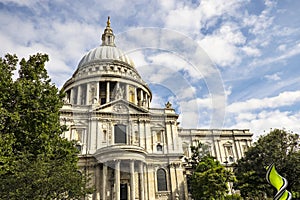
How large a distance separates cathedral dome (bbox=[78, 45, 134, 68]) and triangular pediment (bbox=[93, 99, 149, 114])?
14.2 metres

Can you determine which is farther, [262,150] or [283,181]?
[262,150]

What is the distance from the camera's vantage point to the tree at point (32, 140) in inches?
513

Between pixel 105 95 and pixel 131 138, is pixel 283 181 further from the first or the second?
pixel 105 95

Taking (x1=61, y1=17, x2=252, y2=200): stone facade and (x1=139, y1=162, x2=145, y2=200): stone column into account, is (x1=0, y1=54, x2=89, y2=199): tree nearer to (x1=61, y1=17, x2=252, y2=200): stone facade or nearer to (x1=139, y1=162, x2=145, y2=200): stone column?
(x1=61, y1=17, x2=252, y2=200): stone facade

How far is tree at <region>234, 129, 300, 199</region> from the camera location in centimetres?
2728

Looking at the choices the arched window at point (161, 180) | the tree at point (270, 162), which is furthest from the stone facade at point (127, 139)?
the tree at point (270, 162)

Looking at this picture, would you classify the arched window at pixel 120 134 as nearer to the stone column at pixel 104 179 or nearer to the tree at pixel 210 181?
the stone column at pixel 104 179

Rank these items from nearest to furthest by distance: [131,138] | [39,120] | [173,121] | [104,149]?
1. [39,120]
2. [104,149]
3. [131,138]
4. [173,121]

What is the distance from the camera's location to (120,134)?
114 feet

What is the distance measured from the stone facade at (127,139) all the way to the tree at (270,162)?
6.95 m

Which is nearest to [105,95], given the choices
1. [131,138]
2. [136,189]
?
[131,138]

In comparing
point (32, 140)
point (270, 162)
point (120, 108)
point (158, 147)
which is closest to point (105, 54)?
point (120, 108)

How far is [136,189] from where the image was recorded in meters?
30.3

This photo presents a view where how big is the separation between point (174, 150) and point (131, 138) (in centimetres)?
630
